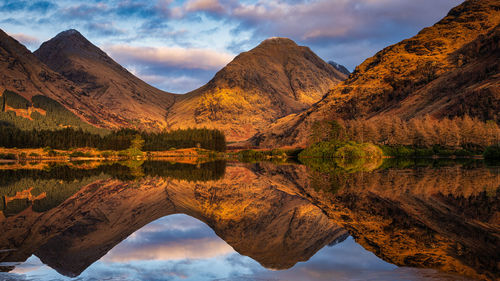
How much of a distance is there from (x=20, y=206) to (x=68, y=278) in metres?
12.3

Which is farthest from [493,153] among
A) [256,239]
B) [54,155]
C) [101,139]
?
[101,139]

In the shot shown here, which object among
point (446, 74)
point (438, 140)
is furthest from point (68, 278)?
point (446, 74)

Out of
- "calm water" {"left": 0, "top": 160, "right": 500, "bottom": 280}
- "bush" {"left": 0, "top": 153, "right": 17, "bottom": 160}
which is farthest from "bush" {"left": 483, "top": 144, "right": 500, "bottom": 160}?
"bush" {"left": 0, "top": 153, "right": 17, "bottom": 160}

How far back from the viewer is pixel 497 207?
15492mm

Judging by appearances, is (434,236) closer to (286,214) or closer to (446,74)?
(286,214)

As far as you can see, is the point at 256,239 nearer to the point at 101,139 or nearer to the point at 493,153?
the point at 493,153

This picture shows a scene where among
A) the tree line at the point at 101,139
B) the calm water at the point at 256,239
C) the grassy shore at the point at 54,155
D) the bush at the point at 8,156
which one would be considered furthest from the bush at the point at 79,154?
the calm water at the point at 256,239

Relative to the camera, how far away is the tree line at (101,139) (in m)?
124

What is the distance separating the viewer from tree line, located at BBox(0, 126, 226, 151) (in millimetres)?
123625

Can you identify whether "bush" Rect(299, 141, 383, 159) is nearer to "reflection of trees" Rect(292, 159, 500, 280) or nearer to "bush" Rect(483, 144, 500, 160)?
"bush" Rect(483, 144, 500, 160)

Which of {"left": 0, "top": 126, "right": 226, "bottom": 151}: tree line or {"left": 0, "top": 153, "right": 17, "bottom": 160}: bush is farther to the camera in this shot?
{"left": 0, "top": 126, "right": 226, "bottom": 151}: tree line

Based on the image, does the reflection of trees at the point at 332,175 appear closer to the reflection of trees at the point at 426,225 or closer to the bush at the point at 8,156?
the reflection of trees at the point at 426,225

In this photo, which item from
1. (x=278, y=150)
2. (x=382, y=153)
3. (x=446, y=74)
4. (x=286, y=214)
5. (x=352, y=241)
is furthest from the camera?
(x=446, y=74)

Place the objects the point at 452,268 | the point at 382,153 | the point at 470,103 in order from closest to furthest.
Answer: the point at 452,268 < the point at 382,153 < the point at 470,103
